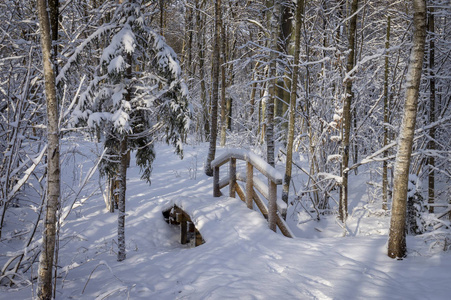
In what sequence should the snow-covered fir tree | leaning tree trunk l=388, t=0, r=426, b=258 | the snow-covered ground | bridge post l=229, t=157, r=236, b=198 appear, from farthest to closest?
bridge post l=229, t=157, r=236, b=198, the snow-covered fir tree, leaning tree trunk l=388, t=0, r=426, b=258, the snow-covered ground

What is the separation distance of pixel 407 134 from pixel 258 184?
3178 millimetres

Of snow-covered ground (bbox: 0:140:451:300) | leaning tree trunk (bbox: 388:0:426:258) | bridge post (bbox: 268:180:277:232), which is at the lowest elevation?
snow-covered ground (bbox: 0:140:451:300)

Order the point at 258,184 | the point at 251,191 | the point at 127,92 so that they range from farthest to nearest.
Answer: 1. the point at 251,191
2. the point at 258,184
3. the point at 127,92

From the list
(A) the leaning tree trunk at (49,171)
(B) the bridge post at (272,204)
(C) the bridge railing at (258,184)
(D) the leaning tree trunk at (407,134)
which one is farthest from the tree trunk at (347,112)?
(A) the leaning tree trunk at (49,171)

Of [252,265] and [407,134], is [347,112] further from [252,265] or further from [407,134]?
[252,265]

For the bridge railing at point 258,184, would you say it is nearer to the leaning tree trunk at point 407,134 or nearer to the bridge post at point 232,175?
the bridge post at point 232,175

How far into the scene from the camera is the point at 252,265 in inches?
182

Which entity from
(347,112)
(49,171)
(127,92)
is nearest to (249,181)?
(347,112)

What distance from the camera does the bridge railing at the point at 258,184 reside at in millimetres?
5918

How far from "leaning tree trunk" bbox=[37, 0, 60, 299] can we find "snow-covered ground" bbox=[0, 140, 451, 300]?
0.27 m

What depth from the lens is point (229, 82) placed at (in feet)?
79.9

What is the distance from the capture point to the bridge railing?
19.4 feet

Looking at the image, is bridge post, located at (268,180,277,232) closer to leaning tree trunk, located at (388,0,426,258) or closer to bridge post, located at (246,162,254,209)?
bridge post, located at (246,162,254,209)

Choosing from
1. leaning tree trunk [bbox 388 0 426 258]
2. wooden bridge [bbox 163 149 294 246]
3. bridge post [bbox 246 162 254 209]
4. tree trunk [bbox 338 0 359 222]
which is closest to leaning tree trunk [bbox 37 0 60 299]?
wooden bridge [bbox 163 149 294 246]
